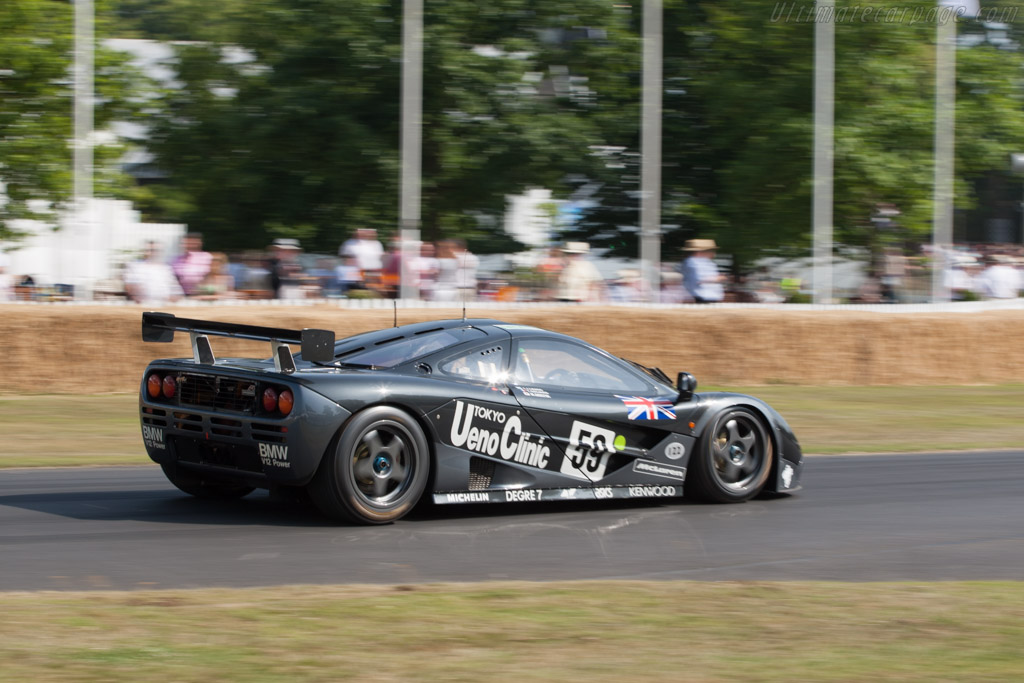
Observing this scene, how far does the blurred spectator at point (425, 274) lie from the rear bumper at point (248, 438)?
10.1 meters

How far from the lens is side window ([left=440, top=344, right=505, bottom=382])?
7684 millimetres

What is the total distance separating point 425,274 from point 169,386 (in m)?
Result: 10.3

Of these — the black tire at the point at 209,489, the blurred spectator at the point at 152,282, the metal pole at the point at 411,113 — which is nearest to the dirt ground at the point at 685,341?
the blurred spectator at the point at 152,282

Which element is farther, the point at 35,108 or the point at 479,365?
the point at 35,108

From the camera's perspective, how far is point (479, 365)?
25.5 ft

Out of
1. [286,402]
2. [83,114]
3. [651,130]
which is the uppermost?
[651,130]

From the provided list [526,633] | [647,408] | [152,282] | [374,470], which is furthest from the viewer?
[152,282]

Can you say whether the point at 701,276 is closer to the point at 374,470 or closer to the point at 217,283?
the point at 217,283

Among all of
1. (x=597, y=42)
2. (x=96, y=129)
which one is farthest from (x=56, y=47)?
(x=597, y=42)

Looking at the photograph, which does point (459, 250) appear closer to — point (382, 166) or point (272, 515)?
point (382, 166)

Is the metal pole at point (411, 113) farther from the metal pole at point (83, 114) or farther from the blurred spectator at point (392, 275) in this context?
the metal pole at point (83, 114)

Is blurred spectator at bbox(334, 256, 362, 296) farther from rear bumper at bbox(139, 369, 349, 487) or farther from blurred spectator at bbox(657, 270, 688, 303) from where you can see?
rear bumper at bbox(139, 369, 349, 487)

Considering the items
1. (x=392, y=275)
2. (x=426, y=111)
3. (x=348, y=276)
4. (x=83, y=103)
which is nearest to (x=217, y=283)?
(x=348, y=276)

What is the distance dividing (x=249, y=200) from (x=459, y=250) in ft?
25.6
